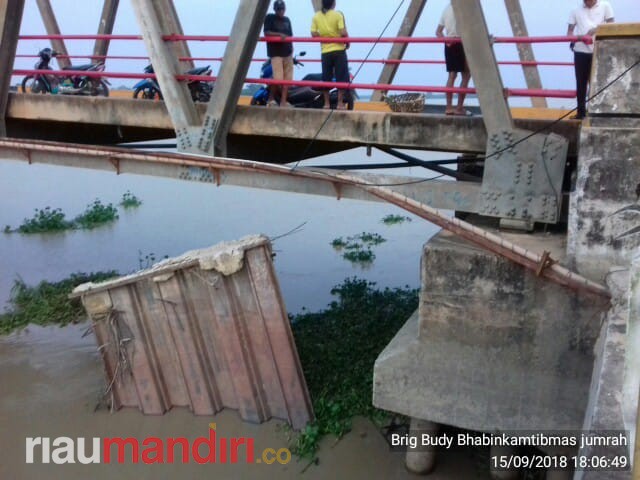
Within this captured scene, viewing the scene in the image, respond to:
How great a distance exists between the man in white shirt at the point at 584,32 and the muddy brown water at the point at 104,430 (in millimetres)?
3534

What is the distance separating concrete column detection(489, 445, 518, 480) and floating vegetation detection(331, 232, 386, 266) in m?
7.06

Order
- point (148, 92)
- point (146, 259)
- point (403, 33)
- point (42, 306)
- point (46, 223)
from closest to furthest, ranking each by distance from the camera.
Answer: point (148, 92) < point (403, 33) < point (42, 306) < point (146, 259) < point (46, 223)

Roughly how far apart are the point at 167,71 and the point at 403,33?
503 centimetres

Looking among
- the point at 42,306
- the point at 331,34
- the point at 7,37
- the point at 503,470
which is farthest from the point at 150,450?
the point at 331,34

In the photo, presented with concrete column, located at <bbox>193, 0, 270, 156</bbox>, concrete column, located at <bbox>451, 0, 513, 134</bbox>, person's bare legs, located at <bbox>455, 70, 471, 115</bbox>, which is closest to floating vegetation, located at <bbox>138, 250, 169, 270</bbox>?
concrete column, located at <bbox>193, 0, 270, 156</bbox>

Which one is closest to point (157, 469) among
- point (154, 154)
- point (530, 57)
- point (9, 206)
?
point (154, 154)

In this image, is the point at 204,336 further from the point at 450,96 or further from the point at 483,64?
the point at 483,64

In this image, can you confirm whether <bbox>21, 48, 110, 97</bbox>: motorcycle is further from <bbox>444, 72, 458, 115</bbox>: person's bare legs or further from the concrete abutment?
the concrete abutment

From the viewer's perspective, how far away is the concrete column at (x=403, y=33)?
8977 mm

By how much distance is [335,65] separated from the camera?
22.6 ft

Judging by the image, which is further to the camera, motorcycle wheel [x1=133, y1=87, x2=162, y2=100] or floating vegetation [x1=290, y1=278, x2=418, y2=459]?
motorcycle wheel [x1=133, y1=87, x2=162, y2=100]

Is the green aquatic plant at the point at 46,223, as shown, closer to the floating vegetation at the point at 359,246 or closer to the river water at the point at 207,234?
the river water at the point at 207,234

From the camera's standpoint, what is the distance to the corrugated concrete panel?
20.4 feet

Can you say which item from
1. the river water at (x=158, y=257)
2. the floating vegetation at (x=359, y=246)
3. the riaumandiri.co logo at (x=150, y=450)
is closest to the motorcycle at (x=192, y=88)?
the river water at (x=158, y=257)
